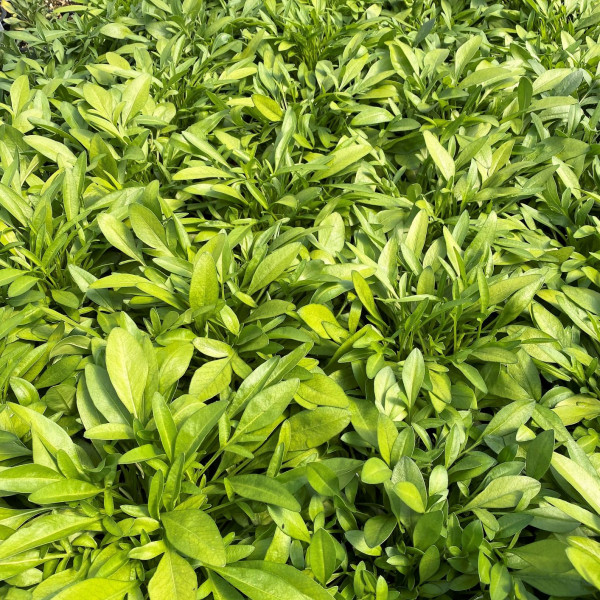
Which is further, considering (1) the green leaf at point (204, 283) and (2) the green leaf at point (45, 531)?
(1) the green leaf at point (204, 283)

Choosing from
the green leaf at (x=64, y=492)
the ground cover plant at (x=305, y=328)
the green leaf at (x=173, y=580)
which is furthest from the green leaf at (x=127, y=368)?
the green leaf at (x=173, y=580)

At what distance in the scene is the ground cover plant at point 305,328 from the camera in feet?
3.90

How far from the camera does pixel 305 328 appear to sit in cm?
161

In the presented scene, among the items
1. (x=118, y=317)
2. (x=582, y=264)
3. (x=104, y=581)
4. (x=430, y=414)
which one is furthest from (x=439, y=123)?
(x=104, y=581)

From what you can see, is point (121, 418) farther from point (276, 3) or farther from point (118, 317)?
point (276, 3)

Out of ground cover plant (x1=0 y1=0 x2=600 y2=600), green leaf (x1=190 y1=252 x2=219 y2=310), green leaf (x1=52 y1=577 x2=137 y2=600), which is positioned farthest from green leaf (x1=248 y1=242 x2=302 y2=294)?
green leaf (x1=52 y1=577 x2=137 y2=600)

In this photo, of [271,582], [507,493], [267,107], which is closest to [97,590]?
[271,582]

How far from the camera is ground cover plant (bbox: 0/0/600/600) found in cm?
119

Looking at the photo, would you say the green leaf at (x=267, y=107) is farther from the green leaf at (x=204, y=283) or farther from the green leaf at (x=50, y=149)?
the green leaf at (x=204, y=283)

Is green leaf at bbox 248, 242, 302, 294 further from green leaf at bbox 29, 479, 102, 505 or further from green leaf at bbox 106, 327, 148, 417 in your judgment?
green leaf at bbox 29, 479, 102, 505

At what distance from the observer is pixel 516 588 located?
110 centimetres

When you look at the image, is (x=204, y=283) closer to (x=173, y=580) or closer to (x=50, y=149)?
(x=173, y=580)

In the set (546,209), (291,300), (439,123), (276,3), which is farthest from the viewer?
(276,3)

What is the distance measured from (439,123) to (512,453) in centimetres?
137
